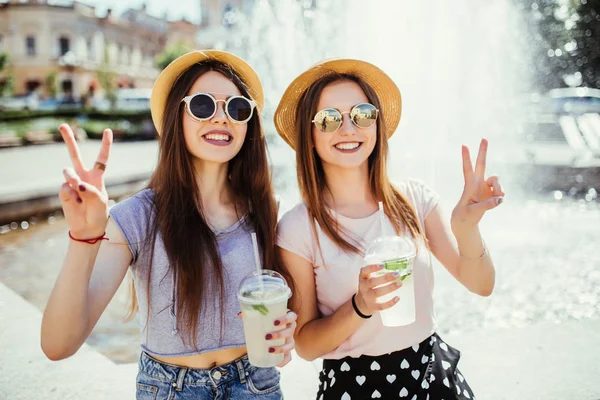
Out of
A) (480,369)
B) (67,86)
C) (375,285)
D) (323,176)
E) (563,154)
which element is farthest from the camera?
(67,86)

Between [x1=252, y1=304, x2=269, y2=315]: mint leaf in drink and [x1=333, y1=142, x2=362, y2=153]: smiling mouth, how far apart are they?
0.77 meters

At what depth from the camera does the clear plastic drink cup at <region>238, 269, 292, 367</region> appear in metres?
1.91

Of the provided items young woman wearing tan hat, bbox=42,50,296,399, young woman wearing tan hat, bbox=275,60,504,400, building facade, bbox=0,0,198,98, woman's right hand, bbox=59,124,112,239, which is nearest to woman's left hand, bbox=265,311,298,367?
young woman wearing tan hat, bbox=42,50,296,399

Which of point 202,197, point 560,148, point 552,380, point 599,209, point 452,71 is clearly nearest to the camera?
point 202,197

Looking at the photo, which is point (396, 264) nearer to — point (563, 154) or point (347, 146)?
point (347, 146)

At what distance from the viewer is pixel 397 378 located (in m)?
2.15

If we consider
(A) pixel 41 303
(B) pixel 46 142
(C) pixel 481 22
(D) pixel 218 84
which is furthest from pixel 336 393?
(B) pixel 46 142

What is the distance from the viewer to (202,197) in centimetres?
237

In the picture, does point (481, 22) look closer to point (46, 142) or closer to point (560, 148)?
point (560, 148)

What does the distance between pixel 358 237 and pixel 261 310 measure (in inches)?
23.9

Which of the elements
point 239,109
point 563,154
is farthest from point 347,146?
point 563,154

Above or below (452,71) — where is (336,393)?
below

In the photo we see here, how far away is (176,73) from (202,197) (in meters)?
0.54

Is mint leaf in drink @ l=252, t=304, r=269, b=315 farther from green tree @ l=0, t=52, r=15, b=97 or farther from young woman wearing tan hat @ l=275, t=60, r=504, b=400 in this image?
green tree @ l=0, t=52, r=15, b=97
